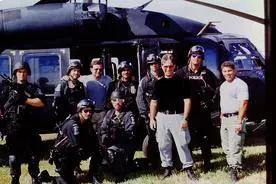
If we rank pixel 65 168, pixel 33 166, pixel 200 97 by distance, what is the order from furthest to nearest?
pixel 200 97 → pixel 33 166 → pixel 65 168

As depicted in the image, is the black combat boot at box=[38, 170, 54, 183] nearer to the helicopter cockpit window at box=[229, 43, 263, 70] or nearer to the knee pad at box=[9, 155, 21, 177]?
the knee pad at box=[9, 155, 21, 177]

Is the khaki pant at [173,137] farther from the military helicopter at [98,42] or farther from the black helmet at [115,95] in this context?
the military helicopter at [98,42]

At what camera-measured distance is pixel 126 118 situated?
5855 millimetres

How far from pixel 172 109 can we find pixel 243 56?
2.83 meters

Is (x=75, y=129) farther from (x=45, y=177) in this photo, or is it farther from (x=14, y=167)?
(x=14, y=167)

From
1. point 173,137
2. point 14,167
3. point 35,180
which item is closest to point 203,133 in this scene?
point 173,137

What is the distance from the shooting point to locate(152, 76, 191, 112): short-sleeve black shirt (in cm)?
543

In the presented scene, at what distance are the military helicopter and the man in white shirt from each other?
1.22 meters

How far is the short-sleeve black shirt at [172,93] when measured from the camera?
5426mm

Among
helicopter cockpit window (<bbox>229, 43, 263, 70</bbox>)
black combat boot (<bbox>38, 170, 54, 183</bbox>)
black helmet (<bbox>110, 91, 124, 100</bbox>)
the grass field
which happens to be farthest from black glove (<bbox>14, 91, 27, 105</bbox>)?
helicopter cockpit window (<bbox>229, 43, 263, 70</bbox>)

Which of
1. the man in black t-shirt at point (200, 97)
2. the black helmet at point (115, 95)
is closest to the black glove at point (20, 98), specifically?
the black helmet at point (115, 95)

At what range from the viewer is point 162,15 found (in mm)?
7633

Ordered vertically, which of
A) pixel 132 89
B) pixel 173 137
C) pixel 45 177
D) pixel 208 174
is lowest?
pixel 208 174

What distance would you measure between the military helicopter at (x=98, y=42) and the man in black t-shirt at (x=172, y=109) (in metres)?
1.44
